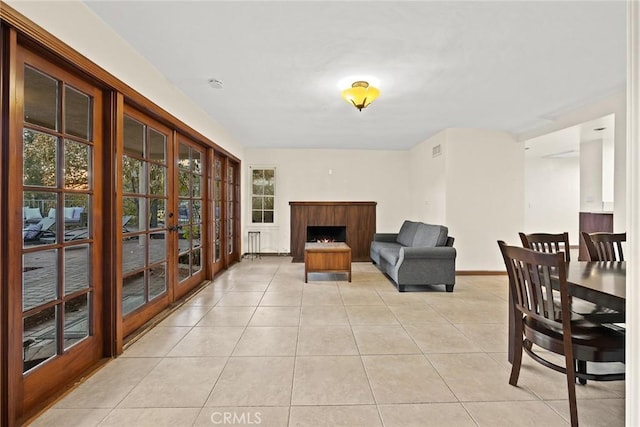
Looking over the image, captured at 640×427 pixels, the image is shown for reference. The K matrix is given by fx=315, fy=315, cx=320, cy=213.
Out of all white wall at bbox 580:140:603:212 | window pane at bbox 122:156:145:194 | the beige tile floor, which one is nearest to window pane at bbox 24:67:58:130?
window pane at bbox 122:156:145:194

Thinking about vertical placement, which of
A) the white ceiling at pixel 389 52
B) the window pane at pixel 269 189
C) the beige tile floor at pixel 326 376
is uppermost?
the white ceiling at pixel 389 52

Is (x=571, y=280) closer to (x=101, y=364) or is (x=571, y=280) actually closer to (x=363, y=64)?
(x=363, y=64)

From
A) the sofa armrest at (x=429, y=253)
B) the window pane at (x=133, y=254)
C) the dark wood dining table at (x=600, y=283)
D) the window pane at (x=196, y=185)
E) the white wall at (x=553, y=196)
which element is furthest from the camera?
the white wall at (x=553, y=196)

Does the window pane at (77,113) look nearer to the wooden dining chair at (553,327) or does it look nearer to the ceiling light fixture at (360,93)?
the ceiling light fixture at (360,93)

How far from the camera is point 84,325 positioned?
229cm

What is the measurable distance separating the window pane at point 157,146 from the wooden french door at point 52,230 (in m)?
0.82

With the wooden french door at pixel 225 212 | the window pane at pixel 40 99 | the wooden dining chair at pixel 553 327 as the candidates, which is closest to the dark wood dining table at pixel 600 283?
the wooden dining chair at pixel 553 327

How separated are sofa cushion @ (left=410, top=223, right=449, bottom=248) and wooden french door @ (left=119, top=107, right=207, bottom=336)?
3.48 metres

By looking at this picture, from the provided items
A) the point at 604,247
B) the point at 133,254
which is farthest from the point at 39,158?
the point at 604,247

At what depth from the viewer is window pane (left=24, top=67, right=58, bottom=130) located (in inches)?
70.2

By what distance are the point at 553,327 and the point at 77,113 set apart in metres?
3.32

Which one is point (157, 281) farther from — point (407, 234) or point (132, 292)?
point (407, 234)

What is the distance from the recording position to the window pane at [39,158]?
1.77 m

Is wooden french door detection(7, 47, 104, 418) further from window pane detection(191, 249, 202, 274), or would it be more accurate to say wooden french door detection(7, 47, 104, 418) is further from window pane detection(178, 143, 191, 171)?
window pane detection(191, 249, 202, 274)
